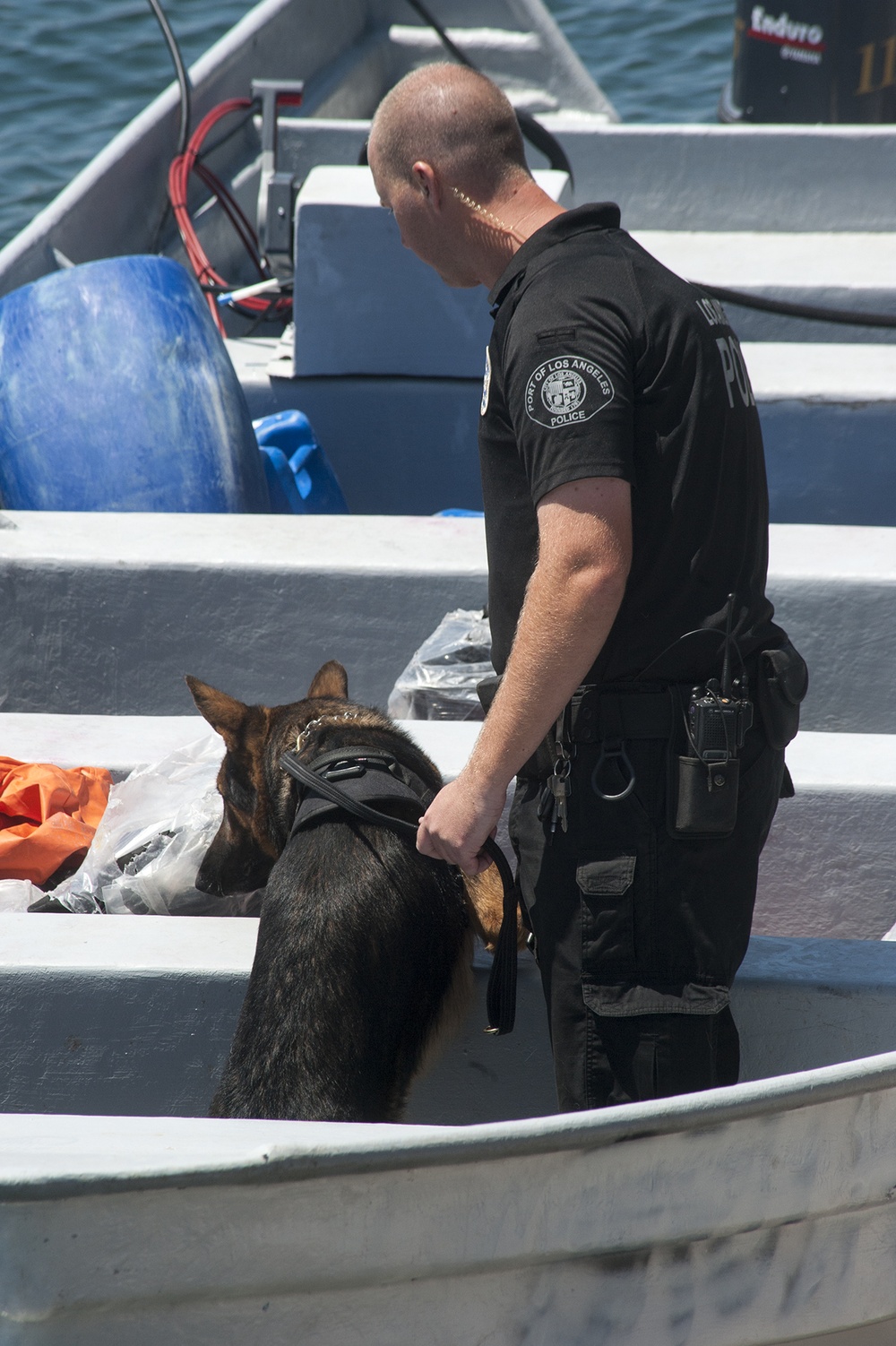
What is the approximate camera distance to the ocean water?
37.8 feet

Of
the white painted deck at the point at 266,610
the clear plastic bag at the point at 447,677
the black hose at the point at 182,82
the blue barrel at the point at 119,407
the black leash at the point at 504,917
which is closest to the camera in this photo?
the black leash at the point at 504,917

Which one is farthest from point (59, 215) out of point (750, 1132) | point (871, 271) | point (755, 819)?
point (750, 1132)

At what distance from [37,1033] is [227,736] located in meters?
0.64

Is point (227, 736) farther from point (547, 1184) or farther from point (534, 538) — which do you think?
point (547, 1184)

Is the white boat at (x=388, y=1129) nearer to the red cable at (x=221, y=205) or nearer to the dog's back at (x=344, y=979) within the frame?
the dog's back at (x=344, y=979)

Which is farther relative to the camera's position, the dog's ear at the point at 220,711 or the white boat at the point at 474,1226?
the dog's ear at the point at 220,711

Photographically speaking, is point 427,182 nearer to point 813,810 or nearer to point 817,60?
point 813,810

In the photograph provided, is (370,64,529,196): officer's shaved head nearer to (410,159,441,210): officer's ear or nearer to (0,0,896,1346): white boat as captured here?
(410,159,441,210): officer's ear

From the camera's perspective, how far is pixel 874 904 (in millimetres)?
2855

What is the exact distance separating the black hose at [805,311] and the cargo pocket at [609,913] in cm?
347

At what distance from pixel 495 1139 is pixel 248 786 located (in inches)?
43.5

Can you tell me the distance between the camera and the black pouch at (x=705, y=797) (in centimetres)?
189

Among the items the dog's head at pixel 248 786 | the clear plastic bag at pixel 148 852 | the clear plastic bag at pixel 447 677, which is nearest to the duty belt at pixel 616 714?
the dog's head at pixel 248 786

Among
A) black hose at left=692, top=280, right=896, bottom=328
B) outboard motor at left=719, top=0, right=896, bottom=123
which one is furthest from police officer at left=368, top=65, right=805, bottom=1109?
outboard motor at left=719, top=0, right=896, bottom=123
